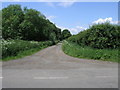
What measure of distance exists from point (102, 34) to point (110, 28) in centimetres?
93

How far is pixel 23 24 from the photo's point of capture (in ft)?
146

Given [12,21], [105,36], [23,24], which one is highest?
[12,21]

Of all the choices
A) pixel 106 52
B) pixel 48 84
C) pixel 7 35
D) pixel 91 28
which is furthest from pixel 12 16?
pixel 48 84

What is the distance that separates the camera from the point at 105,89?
5.59 m

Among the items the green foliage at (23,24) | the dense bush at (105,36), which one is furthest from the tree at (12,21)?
the dense bush at (105,36)

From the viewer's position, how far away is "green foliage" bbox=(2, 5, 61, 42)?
44.3 m

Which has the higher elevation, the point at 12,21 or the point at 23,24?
the point at 12,21

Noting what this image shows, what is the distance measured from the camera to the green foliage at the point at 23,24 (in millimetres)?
44344

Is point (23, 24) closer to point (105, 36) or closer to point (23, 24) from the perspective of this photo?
point (23, 24)

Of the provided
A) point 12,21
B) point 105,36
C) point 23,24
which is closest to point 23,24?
point 23,24

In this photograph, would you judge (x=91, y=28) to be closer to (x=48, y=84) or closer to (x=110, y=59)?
(x=110, y=59)

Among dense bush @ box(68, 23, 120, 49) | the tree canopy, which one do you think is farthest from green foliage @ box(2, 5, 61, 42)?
dense bush @ box(68, 23, 120, 49)

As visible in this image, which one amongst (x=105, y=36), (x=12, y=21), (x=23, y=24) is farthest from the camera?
(x=12, y=21)

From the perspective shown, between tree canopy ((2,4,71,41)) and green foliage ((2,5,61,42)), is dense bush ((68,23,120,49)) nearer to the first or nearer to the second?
tree canopy ((2,4,71,41))
